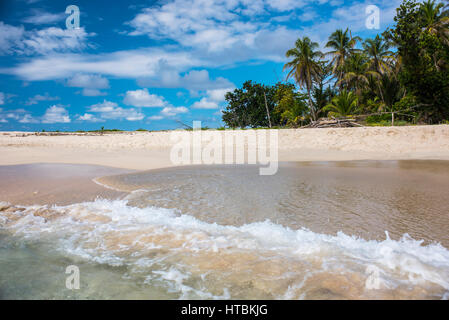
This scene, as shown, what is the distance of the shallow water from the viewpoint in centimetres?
215

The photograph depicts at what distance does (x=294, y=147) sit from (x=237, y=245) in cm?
1180

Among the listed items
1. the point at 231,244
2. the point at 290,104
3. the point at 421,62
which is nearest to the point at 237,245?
the point at 231,244

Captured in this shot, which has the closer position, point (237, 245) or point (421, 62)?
point (237, 245)

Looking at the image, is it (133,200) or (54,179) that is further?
(54,179)

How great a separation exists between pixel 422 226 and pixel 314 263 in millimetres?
1754

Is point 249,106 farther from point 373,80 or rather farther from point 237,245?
point 237,245

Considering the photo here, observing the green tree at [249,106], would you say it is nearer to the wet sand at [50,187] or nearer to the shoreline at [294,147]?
the shoreline at [294,147]

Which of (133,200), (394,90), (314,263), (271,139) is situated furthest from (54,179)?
(394,90)

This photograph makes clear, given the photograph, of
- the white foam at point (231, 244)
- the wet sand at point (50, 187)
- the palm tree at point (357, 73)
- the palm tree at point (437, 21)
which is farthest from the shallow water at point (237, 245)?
the palm tree at point (357, 73)

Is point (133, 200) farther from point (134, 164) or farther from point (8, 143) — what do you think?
point (8, 143)

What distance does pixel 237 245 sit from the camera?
293 cm

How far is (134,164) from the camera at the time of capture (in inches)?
379

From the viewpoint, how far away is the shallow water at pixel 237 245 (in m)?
2.15
